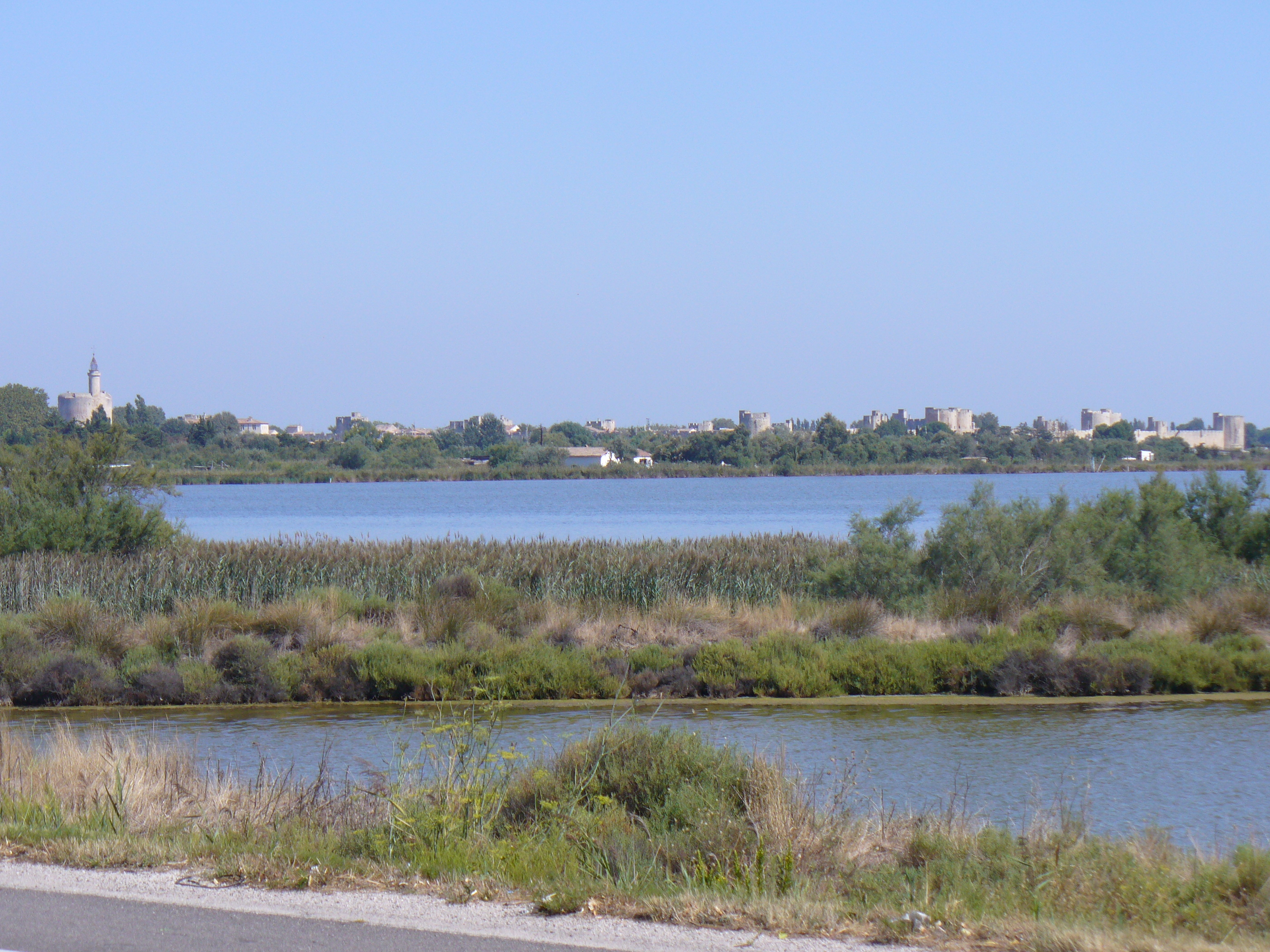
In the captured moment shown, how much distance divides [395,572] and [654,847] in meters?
19.7

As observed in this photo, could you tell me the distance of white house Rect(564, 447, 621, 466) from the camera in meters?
148

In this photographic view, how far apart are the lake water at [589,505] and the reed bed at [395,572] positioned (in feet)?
14.7

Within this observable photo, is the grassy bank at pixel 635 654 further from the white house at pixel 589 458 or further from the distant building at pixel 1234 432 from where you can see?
the distant building at pixel 1234 432

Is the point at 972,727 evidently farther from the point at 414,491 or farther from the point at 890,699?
the point at 414,491

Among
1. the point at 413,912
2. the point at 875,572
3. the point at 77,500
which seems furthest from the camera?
the point at 77,500

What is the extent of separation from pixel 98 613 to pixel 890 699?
46.9 ft

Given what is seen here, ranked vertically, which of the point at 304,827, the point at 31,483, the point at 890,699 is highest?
the point at 31,483

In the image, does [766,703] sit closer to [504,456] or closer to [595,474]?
[595,474]

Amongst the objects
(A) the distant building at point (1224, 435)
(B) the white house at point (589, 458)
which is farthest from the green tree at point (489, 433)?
(A) the distant building at point (1224, 435)

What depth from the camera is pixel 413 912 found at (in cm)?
630

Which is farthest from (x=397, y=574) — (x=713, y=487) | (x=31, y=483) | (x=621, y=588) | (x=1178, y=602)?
(x=713, y=487)

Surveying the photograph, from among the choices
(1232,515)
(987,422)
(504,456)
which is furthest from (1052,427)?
(1232,515)

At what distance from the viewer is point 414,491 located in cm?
11306

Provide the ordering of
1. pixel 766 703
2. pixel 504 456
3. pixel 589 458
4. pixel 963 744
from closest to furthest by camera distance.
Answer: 1. pixel 963 744
2. pixel 766 703
3. pixel 504 456
4. pixel 589 458
